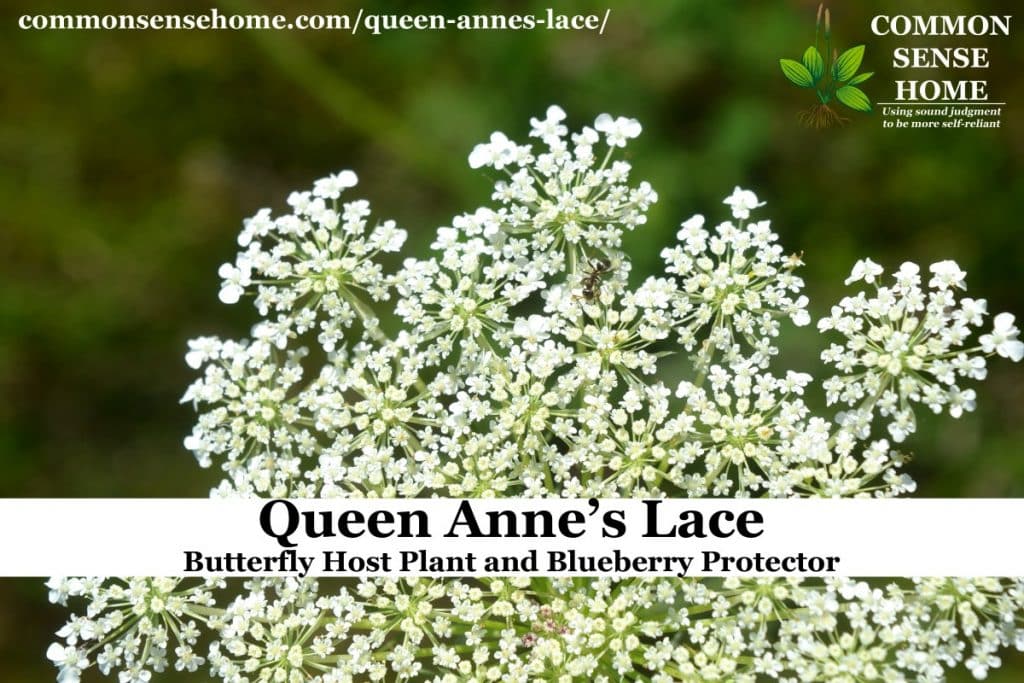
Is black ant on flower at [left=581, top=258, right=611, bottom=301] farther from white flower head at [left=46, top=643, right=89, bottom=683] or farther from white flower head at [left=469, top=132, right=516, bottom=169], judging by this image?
white flower head at [left=46, top=643, right=89, bottom=683]

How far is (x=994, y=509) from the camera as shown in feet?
10.7

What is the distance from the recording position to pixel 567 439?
3.05 metres

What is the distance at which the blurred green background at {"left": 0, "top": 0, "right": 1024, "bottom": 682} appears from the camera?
4672mm

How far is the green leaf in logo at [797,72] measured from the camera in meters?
3.39

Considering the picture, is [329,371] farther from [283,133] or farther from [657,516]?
[283,133]

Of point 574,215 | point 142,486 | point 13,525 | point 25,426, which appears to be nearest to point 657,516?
point 574,215

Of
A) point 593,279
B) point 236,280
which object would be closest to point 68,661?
point 236,280

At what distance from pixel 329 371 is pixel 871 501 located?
192cm

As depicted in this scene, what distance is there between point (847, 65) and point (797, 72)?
18 cm

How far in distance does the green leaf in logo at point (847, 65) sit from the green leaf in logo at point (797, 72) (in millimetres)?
97

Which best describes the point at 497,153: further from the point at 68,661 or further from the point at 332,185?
the point at 68,661

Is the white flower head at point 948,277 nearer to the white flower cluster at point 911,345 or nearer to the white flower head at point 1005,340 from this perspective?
the white flower cluster at point 911,345

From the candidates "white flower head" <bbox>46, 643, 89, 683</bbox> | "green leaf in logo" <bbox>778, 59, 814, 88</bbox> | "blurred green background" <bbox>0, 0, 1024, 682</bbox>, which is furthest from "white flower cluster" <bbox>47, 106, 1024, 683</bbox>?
"blurred green background" <bbox>0, 0, 1024, 682</bbox>

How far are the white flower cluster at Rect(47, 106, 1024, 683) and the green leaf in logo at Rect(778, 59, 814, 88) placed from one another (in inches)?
25.9
